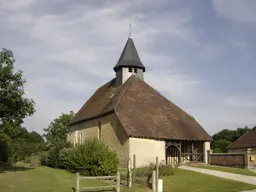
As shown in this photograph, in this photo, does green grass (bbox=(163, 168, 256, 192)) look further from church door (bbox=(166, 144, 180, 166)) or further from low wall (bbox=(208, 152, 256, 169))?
low wall (bbox=(208, 152, 256, 169))

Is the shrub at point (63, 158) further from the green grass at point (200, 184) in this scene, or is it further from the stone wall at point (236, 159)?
the stone wall at point (236, 159)

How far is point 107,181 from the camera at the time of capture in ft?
→ 67.4

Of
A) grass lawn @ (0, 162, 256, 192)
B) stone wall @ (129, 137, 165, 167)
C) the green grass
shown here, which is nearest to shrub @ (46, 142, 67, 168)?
stone wall @ (129, 137, 165, 167)

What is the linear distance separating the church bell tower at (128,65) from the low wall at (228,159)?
11.5m

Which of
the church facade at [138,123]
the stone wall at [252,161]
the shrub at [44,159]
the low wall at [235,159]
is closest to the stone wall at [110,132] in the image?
the church facade at [138,123]

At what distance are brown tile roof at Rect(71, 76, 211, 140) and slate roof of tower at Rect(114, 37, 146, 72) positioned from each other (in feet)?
5.82

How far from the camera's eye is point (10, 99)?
22000mm

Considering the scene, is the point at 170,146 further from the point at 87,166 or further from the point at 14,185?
the point at 14,185

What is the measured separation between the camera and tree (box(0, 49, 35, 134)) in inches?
862

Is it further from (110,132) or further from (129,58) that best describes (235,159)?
(129,58)

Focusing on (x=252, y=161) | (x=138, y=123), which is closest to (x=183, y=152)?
(x=138, y=123)

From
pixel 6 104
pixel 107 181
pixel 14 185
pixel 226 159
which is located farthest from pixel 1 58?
pixel 226 159

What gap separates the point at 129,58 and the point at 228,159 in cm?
1479

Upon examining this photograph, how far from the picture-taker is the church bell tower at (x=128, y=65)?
36.0m
